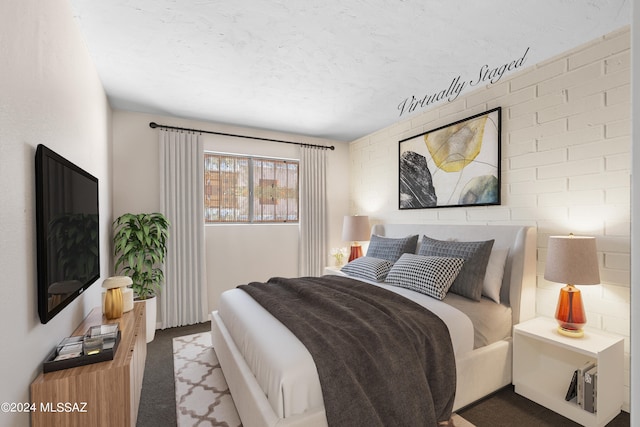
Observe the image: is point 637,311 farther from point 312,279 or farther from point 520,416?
point 312,279

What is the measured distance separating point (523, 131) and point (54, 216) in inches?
127

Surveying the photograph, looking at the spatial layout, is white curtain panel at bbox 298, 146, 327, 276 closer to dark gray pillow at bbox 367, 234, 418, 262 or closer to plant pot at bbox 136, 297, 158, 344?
dark gray pillow at bbox 367, 234, 418, 262

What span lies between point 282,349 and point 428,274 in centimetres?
137

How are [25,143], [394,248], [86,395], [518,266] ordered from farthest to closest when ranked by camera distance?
[394,248], [518,266], [86,395], [25,143]

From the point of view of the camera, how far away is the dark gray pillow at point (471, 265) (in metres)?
2.42

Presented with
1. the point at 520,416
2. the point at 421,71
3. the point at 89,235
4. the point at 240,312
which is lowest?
the point at 520,416

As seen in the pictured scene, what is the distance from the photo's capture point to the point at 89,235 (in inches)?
85.7

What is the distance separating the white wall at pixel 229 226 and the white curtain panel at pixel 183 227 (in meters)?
0.14

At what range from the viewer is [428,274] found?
2516 mm

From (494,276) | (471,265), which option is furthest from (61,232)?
(494,276)

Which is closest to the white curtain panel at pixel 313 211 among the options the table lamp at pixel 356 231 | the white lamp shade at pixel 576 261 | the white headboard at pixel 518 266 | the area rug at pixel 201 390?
the table lamp at pixel 356 231

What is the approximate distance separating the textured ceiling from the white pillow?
1540 mm

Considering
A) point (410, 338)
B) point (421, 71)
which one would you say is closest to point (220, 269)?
point (410, 338)

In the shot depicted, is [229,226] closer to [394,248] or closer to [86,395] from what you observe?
[394,248]
